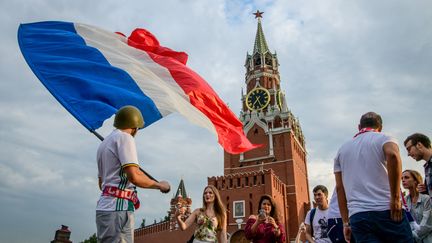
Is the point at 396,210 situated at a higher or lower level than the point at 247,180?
lower

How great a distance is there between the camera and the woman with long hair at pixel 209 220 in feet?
16.1

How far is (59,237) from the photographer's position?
12.4m

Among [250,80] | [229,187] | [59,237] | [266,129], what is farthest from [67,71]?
[250,80]

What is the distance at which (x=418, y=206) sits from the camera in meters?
4.74

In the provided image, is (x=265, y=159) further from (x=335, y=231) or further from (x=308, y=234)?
(x=335, y=231)

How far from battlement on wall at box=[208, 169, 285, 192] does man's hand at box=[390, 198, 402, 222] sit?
2804 centimetres

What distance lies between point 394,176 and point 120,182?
7.63 ft

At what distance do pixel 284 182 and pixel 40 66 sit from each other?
32789mm

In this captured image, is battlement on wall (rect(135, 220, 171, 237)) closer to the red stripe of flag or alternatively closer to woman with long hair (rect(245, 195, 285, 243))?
the red stripe of flag

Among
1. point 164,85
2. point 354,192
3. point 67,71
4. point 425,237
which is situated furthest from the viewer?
point 164,85

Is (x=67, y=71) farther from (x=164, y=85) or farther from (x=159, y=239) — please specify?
(x=159, y=239)

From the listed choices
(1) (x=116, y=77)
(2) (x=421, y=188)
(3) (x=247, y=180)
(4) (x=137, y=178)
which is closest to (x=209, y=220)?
(4) (x=137, y=178)

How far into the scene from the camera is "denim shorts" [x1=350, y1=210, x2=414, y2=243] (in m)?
3.02

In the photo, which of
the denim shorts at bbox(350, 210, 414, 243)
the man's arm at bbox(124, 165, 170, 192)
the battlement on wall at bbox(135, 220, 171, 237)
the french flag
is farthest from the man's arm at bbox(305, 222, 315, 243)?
the battlement on wall at bbox(135, 220, 171, 237)
